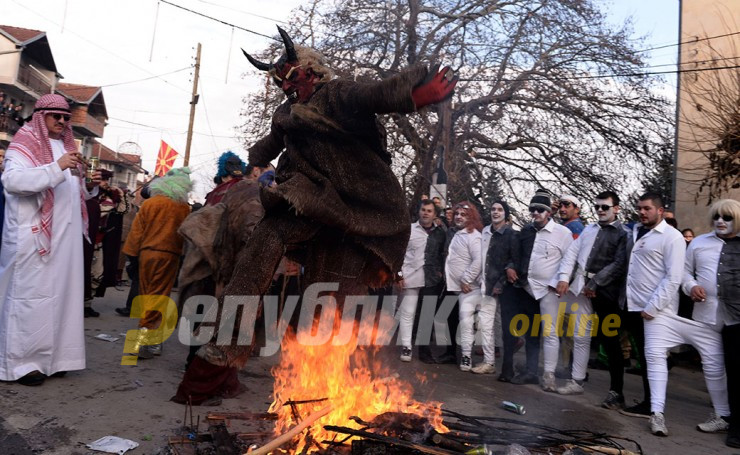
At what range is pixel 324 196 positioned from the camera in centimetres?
324

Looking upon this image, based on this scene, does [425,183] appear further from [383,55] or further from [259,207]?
[259,207]

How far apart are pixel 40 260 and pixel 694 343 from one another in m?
Answer: 6.11

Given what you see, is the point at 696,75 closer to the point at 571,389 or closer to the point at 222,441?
the point at 571,389

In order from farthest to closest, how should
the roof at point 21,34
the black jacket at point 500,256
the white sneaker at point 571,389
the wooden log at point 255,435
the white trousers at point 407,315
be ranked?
the roof at point 21,34, the white trousers at point 407,315, the black jacket at point 500,256, the white sneaker at point 571,389, the wooden log at point 255,435

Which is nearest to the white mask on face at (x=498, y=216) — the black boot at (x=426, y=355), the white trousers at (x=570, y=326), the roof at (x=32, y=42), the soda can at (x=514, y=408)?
the white trousers at (x=570, y=326)

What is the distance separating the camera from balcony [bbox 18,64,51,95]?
40219 mm

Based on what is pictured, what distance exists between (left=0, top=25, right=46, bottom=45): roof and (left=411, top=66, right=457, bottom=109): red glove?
4461 centimetres

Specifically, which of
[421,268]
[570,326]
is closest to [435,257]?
[421,268]

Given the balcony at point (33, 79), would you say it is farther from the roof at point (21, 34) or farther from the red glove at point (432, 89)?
the red glove at point (432, 89)

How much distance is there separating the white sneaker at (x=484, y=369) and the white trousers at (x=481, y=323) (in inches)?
2.1

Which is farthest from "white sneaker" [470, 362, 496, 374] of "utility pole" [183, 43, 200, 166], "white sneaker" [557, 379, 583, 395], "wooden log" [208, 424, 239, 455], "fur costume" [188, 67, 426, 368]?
"utility pole" [183, 43, 200, 166]

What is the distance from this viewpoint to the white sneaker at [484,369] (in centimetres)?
741

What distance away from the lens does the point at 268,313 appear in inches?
244

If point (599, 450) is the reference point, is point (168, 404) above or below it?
below
